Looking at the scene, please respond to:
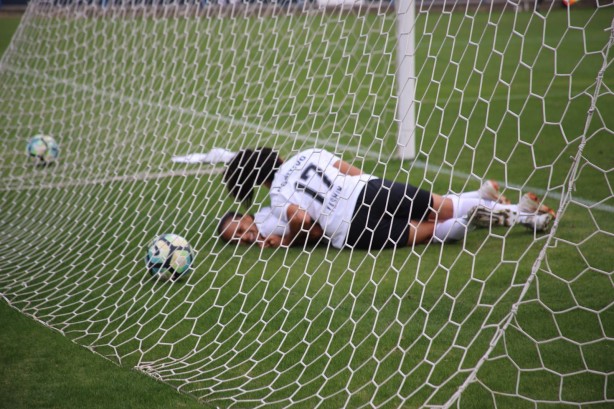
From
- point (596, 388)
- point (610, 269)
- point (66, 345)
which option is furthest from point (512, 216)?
point (66, 345)

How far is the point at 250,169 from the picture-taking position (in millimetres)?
5172

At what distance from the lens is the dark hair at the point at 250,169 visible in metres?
5.10

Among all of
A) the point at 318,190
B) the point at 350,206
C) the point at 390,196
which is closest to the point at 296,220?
the point at 318,190

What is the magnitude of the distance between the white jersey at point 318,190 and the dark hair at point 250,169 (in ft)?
0.56

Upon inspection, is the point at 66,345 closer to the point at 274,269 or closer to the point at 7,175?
the point at 274,269

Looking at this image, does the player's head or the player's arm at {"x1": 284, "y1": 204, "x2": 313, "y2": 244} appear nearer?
Result: the player's arm at {"x1": 284, "y1": 204, "x2": 313, "y2": 244}

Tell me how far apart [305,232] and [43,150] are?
3775 millimetres

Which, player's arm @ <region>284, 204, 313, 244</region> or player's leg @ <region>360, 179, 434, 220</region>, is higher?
player's leg @ <region>360, 179, 434, 220</region>

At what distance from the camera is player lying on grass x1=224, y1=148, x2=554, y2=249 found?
15.5 ft

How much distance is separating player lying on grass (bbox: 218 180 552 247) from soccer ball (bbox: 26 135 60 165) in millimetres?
3145

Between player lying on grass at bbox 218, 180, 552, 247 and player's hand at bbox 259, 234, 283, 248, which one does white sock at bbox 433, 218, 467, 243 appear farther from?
player's hand at bbox 259, 234, 283, 248

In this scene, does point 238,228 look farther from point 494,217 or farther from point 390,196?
point 494,217

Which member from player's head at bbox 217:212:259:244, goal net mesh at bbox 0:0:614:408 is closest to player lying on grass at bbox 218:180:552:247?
player's head at bbox 217:212:259:244

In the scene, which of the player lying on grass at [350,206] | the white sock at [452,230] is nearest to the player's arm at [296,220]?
the player lying on grass at [350,206]
